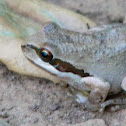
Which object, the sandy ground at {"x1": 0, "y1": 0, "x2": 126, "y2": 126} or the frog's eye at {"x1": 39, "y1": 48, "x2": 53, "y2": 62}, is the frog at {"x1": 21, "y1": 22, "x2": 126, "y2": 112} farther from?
the sandy ground at {"x1": 0, "y1": 0, "x2": 126, "y2": 126}

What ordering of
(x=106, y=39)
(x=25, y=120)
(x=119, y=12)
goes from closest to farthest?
(x=25, y=120)
(x=106, y=39)
(x=119, y=12)

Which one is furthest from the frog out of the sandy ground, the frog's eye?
the sandy ground

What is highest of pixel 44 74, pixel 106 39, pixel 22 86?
pixel 106 39

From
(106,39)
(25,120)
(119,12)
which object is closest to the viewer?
(25,120)

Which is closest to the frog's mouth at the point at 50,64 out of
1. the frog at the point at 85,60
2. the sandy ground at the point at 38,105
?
the frog at the point at 85,60

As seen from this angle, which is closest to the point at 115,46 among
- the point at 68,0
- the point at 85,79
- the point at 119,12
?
the point at 85,79

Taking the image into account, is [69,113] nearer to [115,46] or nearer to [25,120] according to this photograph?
[25,120]

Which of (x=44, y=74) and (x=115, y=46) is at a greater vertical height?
(x=115, y=46)
